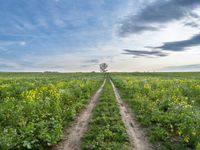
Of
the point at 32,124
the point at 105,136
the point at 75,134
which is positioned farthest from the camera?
the point at 75,134

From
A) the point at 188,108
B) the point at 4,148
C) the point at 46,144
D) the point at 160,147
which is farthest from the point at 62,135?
the point at 188,108

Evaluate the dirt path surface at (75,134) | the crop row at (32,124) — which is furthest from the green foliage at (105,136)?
the crop row at (32,124)

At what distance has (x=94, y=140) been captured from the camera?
25.8ft

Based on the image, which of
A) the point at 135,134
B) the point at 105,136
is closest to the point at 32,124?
the point at 105,136

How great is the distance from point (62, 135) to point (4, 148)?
2696mm

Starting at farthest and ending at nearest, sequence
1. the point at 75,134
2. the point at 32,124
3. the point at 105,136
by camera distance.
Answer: the point at 75,134 → the point at 105,136 → the point at 32,124

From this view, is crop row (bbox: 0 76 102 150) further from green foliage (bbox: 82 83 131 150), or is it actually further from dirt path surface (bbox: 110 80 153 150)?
dirt path surface (bbox: 110 80 153 150)

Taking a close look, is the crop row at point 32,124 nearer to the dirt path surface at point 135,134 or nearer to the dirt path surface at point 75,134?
the dirt path surface at point 75,134

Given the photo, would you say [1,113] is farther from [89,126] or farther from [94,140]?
[94,140]

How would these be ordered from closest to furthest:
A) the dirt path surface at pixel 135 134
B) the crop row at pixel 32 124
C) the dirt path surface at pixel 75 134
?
the crop row at pixel 32 124
the dirt path surface at pixel 75 134
the dirt path surface at pixel 135 134

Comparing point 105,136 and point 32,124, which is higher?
point 32,124

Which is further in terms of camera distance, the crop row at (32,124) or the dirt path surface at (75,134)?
the dirt path surface at (75,134)

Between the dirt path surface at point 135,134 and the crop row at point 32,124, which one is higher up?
the crop row at point 32,124

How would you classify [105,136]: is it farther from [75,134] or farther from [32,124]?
[32,124]
